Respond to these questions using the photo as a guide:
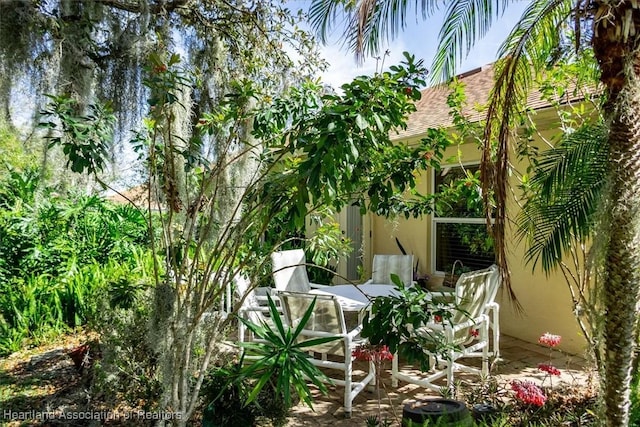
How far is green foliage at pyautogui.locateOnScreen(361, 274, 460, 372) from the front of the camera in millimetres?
2328

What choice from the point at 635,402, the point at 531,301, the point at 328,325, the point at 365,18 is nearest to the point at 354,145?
the point at 365,18

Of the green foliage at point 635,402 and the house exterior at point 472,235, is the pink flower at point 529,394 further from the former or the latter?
the house exterior at point 472,235

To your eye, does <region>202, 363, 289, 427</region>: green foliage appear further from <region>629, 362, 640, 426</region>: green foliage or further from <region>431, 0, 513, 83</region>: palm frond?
<region>431, 0, 513, 83</region>: palm frond

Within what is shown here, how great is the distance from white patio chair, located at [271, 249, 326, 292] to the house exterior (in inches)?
57.7

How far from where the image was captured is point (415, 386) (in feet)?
13.8

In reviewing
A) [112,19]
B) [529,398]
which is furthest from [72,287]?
[529,398]

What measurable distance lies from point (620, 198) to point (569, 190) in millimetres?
1121

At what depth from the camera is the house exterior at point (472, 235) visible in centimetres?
523

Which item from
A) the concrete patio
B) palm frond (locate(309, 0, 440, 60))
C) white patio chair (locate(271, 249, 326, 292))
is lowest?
the concrete patio

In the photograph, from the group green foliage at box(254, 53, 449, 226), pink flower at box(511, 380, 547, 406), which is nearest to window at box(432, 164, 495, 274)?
green foliage at box(254, 53, 449, 226)

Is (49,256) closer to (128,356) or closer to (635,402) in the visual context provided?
(128,356)

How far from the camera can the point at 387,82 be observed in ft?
7.81

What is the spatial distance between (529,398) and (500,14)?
117 inches

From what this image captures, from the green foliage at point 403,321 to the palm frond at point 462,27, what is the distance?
2432 millimetres
